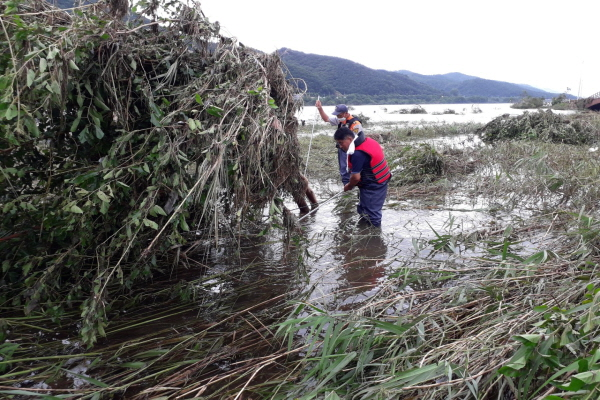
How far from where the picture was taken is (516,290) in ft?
7.82

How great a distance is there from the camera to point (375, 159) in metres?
4.84

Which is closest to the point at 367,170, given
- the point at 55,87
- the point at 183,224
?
the point at 183,224

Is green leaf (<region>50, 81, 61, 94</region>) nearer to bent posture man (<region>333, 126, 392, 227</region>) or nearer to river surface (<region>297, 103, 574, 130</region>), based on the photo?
river surface (<region>297, 103, 574, 130</region>)

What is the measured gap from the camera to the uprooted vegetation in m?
2.45

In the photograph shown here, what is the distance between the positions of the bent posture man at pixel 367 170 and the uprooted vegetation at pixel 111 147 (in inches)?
64.6

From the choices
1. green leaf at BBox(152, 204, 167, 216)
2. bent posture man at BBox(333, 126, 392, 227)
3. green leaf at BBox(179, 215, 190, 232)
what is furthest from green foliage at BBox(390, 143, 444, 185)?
green leaf at BBox(152, 204, 167, 216)

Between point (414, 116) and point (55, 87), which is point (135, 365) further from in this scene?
point (414, 116)

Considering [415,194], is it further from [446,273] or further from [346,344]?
[346,344]

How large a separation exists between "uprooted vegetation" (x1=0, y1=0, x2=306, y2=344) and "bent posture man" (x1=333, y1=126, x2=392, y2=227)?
1.64 meters

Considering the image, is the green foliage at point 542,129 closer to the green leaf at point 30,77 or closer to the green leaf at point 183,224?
the green leaf at point 183,224

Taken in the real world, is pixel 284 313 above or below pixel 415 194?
below

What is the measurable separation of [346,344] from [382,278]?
1578 millimetres

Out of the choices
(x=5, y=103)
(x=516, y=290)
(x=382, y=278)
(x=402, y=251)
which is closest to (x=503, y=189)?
(x=402, y=251)

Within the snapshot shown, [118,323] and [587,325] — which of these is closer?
[587,325]
